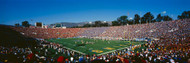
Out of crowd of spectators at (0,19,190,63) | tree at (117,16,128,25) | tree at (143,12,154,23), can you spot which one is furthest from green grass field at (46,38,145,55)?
tree at (117,16,128,25)

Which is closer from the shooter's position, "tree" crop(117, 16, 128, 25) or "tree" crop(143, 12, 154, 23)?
"tree" crop(143, 12, 154, 23)

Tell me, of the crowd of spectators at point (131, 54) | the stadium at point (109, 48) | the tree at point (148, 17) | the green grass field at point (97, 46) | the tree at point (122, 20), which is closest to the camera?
the crowd of spectators at point (131, 54)

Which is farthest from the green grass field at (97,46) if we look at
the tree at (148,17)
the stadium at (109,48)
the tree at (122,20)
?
the tree at (122,20)

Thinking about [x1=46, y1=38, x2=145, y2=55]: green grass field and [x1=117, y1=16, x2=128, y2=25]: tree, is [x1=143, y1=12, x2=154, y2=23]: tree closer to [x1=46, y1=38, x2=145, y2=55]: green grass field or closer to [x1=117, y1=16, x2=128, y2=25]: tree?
[x1=117, y1=16, x2=128, y2=25]: tree

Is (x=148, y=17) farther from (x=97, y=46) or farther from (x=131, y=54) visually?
(x=131, y=54)

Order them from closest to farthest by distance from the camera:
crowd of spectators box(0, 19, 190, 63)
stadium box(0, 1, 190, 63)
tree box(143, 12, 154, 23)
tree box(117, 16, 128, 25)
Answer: crowd of spectators box(0, 19, 190, 63)
stadium box(0, 1, 190, 63)
tree box(143, 12, 154, 23)
tree box(117, 16, 128, 25)

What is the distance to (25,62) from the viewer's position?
7.48 meters

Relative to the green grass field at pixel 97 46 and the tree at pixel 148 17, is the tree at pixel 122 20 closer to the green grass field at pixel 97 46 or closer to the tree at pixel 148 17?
the tree at pixel 148 17

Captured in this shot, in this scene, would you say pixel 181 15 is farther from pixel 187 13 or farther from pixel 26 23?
pixel 26 23

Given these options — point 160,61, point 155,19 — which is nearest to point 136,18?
point 155,19

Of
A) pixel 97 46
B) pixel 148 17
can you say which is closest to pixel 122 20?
pixel 148 17

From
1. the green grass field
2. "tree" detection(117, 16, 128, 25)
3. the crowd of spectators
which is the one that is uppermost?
"tree" detection(117, 16, 128, 25)

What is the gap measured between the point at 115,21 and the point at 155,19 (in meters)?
31.1

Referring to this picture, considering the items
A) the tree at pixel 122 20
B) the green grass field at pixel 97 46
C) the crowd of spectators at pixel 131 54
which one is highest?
the tree at pixel 122 20
